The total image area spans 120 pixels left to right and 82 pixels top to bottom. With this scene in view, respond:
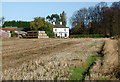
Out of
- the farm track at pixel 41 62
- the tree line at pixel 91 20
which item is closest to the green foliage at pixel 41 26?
the tree line at pixel 91 20

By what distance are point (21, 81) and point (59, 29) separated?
99065 mm

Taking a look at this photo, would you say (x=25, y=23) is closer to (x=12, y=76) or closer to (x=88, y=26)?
(x=88, y=26)

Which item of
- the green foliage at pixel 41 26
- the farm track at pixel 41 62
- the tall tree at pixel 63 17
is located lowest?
the farm track at pixel 41 62

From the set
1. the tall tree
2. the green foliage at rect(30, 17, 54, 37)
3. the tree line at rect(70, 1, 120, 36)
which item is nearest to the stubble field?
the green foliage at rect(30, 17, 54, 37)

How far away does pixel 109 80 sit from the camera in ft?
23.4

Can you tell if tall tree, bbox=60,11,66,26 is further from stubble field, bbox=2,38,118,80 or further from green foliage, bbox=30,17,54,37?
stubble field, bbox=2,38,118,80

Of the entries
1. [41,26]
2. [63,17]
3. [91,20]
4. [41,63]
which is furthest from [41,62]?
[63,17]

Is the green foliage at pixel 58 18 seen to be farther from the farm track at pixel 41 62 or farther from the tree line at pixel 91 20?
the farm track at pixel 41 62

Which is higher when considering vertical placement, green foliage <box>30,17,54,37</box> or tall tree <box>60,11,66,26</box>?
tall tree <box>60,11,66,26</box>

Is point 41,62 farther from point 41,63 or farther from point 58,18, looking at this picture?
point 58,18

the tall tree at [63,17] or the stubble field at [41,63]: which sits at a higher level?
the tall tree at [63,17]

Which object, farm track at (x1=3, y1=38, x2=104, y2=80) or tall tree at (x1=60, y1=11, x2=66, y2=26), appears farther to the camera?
tall tree at (x1=60, y1=11, x2=66, y2=26)

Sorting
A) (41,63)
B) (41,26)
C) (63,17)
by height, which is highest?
(63,17)

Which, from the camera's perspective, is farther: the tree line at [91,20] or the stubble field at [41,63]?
the tree line at [91,20]
